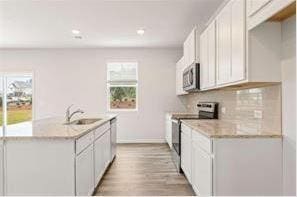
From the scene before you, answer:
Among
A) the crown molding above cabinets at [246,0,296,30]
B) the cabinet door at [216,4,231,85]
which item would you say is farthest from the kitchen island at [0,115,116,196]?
the crown molding above cabinets at [246,0,296,30]

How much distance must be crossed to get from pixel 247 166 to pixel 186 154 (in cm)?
139

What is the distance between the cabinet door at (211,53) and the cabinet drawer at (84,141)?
1.62 metres

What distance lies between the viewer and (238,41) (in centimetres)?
266

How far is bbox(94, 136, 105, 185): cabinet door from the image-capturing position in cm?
357

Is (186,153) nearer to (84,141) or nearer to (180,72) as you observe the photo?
(84,141)

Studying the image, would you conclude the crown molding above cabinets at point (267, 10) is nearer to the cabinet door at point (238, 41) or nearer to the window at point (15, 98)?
the cabinet door at point (238, 41)

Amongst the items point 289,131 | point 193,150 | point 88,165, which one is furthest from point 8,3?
point 289,131

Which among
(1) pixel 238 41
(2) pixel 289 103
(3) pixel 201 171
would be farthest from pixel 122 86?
(2) pixel 289 103

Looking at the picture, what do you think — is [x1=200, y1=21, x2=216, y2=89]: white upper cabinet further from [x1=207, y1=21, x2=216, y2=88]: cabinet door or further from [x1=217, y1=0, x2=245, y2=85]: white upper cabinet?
[x1=217, y1=0, x2=245, y2=85]: white upper cabinet

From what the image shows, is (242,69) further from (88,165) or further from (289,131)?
→ (88,165)

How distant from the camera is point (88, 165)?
122 inches

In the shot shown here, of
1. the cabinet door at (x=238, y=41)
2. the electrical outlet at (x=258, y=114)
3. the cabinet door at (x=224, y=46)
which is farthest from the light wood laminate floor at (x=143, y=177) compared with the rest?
the cabinet door at (x=238, y=41)

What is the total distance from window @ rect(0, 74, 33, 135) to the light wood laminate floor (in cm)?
338

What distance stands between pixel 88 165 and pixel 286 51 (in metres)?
2.25
